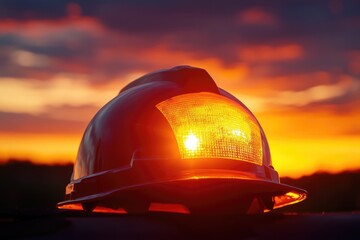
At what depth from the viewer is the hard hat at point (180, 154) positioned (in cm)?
400

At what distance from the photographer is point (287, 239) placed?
194 cm

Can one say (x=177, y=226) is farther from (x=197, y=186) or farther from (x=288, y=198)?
(x=288, y=198)

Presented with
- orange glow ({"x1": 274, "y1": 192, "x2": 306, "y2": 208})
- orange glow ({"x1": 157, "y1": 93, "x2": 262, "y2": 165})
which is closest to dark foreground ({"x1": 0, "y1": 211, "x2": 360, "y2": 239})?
orange glow ({"x1": 157, "y1": 93, "x2": 262, "y2": 165})

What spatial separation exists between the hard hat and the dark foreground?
76.4 inches

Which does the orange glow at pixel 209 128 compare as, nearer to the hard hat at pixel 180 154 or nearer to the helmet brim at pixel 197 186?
the hard hat at pixel 180 154

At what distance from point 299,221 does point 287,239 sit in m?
0.08

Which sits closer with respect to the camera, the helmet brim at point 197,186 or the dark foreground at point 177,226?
the dark foreground at point 177,226

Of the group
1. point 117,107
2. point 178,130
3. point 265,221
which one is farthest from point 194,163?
point 265,221

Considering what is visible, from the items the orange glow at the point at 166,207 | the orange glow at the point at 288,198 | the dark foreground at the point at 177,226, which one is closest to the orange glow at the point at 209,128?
the orange glow at the point at 166,207

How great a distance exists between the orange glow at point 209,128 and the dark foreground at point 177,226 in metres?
2.12

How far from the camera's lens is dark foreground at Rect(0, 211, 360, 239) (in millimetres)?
1829

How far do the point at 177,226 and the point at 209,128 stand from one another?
2.20m

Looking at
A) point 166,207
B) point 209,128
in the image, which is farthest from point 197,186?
point 209,128

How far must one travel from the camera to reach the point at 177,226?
1940 millimetres
